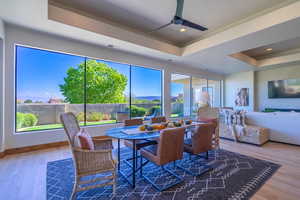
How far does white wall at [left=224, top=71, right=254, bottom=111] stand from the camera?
24.5ft

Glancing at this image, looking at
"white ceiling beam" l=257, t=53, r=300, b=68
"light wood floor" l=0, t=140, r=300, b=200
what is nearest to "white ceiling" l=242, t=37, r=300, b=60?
"white ceiling beam" l=257, t=53, r=300, b=68

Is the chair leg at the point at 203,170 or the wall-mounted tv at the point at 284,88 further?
the wall-mounted tv at the point at 284,88

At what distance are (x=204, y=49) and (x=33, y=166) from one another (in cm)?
502

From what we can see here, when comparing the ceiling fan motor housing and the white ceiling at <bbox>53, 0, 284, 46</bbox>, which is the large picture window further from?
the ceiling fan motor housing

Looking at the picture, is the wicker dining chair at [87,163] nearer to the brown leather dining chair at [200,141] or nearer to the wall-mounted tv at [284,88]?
the brown leather dining chair at [200,141]

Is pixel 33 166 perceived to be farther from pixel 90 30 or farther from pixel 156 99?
pixel 156 99

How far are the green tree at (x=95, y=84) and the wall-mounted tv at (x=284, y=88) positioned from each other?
707 cm

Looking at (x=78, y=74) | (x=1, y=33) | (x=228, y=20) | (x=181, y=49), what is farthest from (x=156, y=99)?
(x=1, y=33)

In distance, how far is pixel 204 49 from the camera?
433 centimetres

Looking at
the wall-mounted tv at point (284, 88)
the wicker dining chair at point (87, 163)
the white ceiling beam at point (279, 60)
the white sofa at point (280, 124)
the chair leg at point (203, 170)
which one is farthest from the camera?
the wall-mounted tv at point (284, 88)

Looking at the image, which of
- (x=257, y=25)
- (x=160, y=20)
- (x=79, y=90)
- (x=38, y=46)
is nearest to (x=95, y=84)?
(x=79, y=90)

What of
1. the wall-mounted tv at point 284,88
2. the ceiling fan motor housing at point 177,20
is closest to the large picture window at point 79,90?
the ceiling fan motor housing at point 177,20

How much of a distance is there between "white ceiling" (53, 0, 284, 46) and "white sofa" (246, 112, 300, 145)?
9.82 ft

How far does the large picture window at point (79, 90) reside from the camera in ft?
12.2
